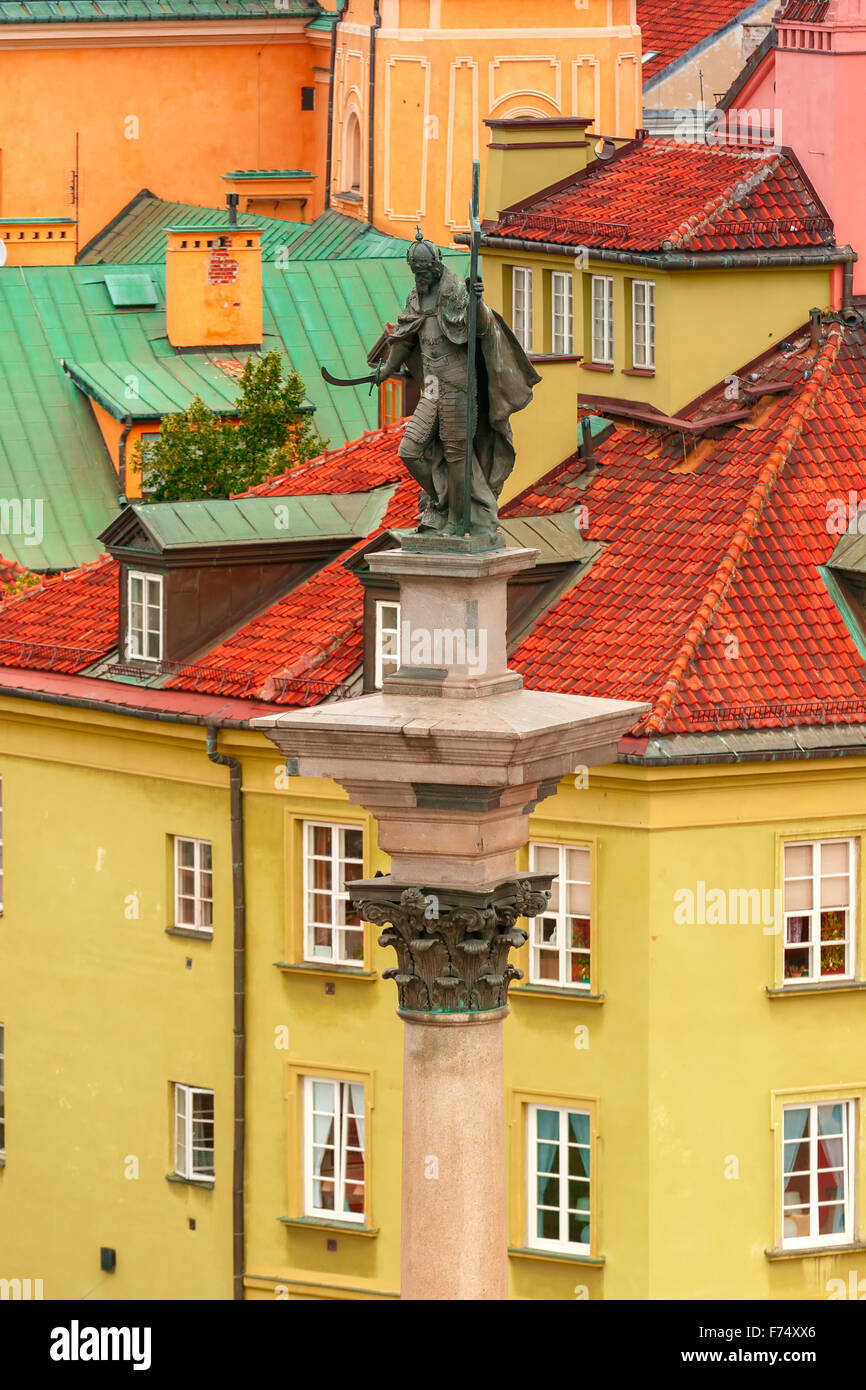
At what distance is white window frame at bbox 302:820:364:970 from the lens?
57.0 meters

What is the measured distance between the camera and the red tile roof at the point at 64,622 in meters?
61.5

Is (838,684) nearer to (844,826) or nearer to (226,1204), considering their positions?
(844,826)

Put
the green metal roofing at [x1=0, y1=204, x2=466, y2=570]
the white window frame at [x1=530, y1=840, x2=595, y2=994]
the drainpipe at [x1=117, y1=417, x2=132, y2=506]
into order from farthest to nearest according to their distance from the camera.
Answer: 1. the drainpipe at [x1=117, y1=417, x2=132, y2=506]
2. the green metal roofing at [x1=0, y1=204, x2=466, y2=570]
3. the white window frame at [x1=530, y1=840, x2=595, y2=994]

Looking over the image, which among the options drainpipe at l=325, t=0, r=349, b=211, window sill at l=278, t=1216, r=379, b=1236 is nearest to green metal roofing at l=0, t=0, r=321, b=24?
drainpipe at l=325, t=0, r=349, b=211

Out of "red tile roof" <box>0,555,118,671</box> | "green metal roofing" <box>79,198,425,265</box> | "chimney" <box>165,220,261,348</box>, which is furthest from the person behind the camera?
"green metal roofing" <box>79,198,425,265</box>

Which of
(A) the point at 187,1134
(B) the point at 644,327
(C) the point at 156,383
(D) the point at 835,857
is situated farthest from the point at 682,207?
(C) the point at 156,383

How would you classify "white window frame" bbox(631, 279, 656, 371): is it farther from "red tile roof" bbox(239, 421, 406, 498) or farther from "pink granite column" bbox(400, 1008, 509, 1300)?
"pink granite column" bbox(400, 1008, 509, 1300)

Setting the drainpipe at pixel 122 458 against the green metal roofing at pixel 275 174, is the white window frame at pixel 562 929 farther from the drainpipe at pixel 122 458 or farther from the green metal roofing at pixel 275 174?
the green metal roofing at pixel 275 174

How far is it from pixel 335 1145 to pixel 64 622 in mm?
9185

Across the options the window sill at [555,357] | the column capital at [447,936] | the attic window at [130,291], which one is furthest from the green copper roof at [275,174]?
the column capital at [447,936]

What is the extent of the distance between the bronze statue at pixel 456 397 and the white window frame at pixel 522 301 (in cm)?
2714

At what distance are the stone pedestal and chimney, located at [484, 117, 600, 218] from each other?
3017 cm

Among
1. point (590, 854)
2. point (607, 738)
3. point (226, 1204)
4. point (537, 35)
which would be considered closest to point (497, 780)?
point (607, 738)

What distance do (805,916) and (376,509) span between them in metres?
10.1
